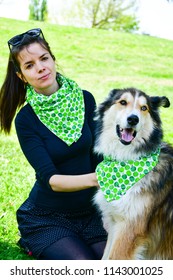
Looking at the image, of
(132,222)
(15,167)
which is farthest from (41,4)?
(132,222)

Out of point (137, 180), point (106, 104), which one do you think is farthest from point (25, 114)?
point (137, 180)

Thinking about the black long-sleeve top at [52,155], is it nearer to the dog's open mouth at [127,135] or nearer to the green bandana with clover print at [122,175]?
the green bandana with clover print at [122,175]

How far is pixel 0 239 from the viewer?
3.68 metres

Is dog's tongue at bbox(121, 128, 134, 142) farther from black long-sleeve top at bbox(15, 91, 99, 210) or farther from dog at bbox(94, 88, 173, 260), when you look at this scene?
black long-sleeve top at bbox(15, 91, 99, 210)

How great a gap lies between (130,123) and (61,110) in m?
0.65

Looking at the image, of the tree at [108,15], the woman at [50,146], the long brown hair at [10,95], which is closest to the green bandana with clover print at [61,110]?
the woman at [50,146]

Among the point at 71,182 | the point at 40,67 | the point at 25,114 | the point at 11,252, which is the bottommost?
the point at 11,252

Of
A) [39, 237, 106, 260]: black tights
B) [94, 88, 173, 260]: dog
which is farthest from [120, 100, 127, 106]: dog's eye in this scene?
[39, 237, 106, 260]: black tights

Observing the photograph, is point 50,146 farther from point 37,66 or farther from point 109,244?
point 109,244

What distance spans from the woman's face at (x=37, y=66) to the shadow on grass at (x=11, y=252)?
4.33ft

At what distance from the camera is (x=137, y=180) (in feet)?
9.84

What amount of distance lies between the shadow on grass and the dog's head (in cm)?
108

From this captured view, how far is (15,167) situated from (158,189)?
289 cm
